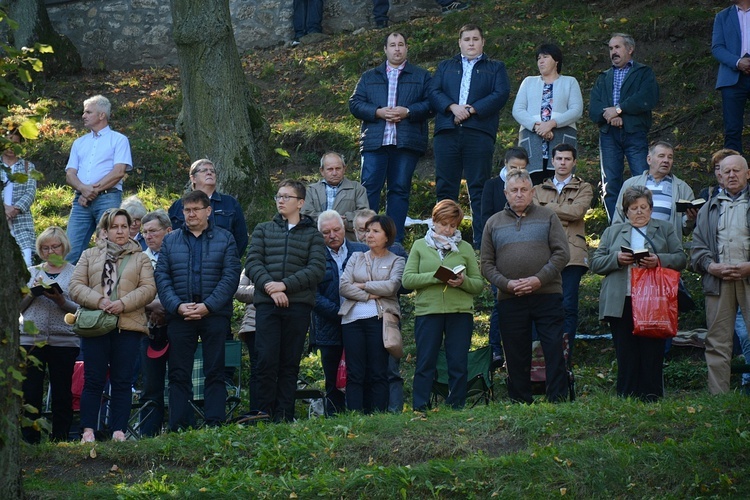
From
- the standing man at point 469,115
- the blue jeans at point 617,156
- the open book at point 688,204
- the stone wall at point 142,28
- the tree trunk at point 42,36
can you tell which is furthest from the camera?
the stone wall at point 142,28

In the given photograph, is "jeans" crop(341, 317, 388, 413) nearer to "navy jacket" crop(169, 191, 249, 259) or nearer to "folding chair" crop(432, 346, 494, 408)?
"folding chair" crop(432, 346, 494, 408)

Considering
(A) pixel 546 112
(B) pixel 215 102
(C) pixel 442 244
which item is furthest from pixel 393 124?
(B) pixel 215 102

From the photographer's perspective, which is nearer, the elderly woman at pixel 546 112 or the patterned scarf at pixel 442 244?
the patterned scarf at pixel 442 244

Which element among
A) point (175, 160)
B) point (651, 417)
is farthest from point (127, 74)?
point (651, 417)

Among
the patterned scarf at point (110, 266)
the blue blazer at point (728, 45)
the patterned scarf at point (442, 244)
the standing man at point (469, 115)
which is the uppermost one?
the blue blazer at point (728, 45)

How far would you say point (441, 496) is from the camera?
21.4ft

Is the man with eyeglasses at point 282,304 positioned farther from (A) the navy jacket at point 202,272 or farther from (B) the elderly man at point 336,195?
(B) the elderly man at point 336,195

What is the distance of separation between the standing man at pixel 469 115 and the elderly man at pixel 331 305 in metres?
2.19

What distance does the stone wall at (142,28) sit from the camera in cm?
1859

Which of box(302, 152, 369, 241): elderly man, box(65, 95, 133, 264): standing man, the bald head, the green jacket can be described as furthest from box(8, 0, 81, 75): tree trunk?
the bald head

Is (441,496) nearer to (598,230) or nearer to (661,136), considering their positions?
(598,230)

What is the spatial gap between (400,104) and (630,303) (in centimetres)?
362

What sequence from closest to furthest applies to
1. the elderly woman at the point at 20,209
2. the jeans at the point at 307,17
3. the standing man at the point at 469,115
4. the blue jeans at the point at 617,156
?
1. the elderly woman at the point at 20,209
2. the standing man at the point at 469,115
3. the blue jeans at the point at 617,156
4. the jeans at the point at 307,17

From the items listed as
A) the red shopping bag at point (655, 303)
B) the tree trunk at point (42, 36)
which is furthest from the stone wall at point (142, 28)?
the red shopping bag at point (655, 303)
